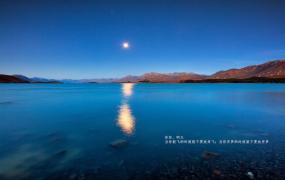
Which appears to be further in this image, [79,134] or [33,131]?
[33,131]

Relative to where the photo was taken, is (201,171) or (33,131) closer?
(201,171)

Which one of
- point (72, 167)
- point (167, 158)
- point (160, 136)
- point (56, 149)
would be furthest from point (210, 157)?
point (56, 149)

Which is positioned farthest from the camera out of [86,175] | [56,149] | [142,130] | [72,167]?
[142,130]

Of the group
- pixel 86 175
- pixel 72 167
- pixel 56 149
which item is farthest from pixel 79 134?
pixel 86 175

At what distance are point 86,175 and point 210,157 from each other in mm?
6572

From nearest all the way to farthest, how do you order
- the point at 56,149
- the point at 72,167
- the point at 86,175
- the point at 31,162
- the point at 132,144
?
the point at 86,175 → the point at 72,167 → the point at 31,162 → the point at 56,149 → the point at 132,144

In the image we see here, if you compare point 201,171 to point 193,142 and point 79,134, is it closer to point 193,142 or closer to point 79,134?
point 193,142

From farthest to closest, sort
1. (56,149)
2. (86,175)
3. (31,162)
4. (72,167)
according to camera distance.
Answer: (56,149), (31,162), (72,167), (86,175)

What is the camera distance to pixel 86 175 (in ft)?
23.0

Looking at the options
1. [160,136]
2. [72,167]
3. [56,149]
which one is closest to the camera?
[72,167]

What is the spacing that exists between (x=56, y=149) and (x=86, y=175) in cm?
436

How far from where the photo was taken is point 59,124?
663 inches

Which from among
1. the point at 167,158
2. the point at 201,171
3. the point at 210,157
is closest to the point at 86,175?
the point at 167,158

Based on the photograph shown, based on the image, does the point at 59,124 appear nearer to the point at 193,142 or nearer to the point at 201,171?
the point at 193,142
